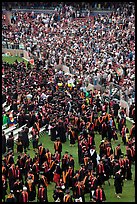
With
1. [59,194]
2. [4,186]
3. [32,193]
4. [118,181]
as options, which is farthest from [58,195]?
[118,181]

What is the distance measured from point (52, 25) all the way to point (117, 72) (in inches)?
560

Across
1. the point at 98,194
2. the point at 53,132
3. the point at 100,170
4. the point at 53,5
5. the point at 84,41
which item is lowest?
the point at 98,194

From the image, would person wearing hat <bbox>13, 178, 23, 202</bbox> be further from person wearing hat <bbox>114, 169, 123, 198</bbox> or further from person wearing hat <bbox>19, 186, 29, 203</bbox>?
person wearing hat <bbox>114, 169, 123, 198</bbox>

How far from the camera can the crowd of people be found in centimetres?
1909

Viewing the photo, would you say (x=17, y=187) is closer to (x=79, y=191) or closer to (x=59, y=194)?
(x=59, y=194)

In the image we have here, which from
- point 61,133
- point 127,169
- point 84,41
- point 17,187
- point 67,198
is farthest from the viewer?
point 84,41

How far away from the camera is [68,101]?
88.9 feet

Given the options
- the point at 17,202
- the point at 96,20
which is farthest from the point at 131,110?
the point at 96,20

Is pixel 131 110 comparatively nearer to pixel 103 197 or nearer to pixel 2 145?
pixel 2 145

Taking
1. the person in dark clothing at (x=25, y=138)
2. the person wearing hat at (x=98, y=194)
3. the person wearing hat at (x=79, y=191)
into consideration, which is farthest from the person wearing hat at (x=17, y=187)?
the person in dark clothing at (x=25, y=138)

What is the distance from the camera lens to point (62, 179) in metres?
19.4

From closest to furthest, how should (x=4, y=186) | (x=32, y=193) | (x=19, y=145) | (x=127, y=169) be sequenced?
(x=4, y=186) < (x=32, y=193) < (x=127, y=169) < (x=19, y=145)

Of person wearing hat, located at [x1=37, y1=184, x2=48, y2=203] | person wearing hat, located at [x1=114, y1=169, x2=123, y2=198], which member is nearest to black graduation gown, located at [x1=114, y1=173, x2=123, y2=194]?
person wearing hat, located at [x1=114, y1=169, x2=123, y2=198]

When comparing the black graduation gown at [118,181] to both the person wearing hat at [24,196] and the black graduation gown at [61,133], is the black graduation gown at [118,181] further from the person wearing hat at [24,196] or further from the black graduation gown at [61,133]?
the black graduation gown at [61,133]
